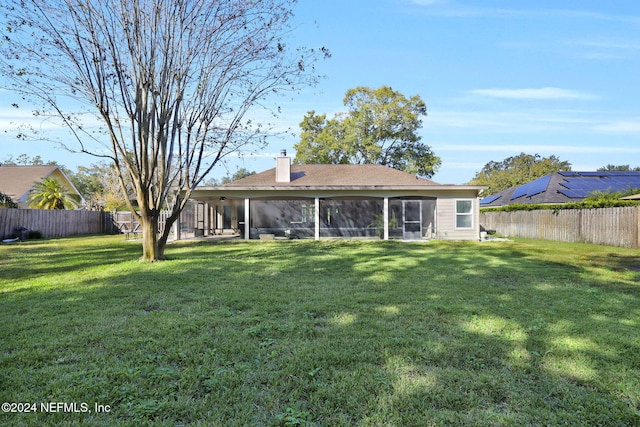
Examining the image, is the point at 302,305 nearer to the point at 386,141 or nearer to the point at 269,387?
the point at 269,387

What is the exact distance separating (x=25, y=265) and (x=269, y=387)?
9862 mm

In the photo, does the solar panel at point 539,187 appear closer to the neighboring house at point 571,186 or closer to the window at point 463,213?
the neighboring house at point 571,186

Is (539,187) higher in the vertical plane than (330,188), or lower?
higher

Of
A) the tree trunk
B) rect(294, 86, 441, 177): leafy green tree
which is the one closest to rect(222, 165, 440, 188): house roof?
the tree trunk

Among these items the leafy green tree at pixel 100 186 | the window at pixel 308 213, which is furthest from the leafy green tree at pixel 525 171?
the leafy green tree at pixel 100 186

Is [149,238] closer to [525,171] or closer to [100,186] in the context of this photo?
[100,186]

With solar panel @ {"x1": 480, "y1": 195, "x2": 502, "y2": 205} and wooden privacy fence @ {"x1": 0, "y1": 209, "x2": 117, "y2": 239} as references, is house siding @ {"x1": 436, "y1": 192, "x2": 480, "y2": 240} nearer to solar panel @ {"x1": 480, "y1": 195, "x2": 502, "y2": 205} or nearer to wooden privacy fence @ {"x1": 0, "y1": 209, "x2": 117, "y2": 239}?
solar panel @ {"x1": 480, "y1": 195, "x2": 502, "y2": 205}

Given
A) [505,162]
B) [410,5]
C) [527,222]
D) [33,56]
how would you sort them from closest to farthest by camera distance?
1. [33,56]
2. [410,5]
3. [527,222]
4. [505,162]

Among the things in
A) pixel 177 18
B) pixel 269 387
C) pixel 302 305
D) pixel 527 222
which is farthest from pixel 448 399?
pixel 527 222

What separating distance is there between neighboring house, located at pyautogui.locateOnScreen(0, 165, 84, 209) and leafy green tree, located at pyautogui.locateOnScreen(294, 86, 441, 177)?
1959 cm

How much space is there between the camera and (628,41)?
A: 47.6ft

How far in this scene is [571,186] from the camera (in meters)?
26.2

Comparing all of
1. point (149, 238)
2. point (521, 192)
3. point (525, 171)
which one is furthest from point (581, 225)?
point (525, 171)

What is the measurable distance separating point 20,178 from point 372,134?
2730 centimetres
